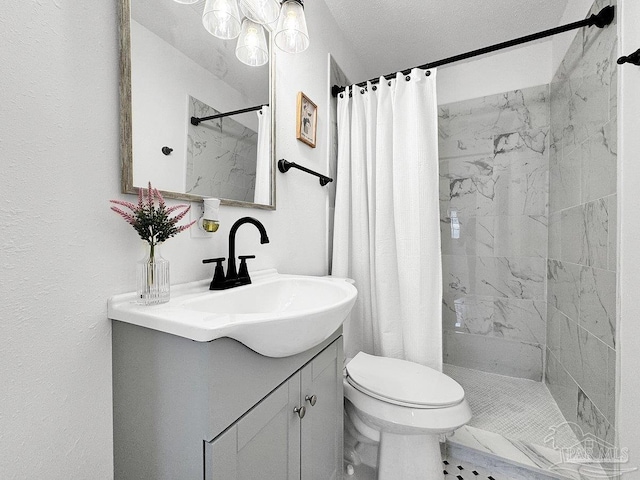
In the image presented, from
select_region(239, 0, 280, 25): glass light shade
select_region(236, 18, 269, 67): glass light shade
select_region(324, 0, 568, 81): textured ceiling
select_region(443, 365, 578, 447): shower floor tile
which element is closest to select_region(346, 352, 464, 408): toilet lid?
select_region(443, 365, 578, 447): shower floor tile

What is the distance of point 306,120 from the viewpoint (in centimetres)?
138

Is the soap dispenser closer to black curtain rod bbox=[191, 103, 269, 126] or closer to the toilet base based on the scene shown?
black curtain rod bbox=[191, 103, 269, 126]

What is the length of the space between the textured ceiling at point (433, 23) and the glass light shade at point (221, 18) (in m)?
0.95

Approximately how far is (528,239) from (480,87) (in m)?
1.18

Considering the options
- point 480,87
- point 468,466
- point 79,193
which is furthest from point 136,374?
point 480,87

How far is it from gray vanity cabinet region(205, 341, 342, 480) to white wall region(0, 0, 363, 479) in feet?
1.02

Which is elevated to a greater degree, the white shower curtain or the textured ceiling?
the textured ceiling

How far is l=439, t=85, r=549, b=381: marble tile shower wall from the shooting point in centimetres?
191

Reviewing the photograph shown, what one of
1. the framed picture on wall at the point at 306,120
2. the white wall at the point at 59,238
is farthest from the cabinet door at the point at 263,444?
the framed picture on wall at the point at 306,120

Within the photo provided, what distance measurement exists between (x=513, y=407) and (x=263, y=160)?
1932 millimetres

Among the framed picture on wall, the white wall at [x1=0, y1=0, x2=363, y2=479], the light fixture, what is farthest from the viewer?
the framed picture on wall

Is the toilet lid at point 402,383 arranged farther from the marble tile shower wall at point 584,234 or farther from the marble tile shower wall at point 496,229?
the marble tile shower wall at point 496,229

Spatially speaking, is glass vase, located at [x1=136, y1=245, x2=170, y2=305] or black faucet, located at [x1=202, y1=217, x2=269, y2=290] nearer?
glass vase, located at [x1=136, y1=245, x2=170, y2=305]

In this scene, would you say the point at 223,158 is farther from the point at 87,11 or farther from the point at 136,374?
the point at 136,374
